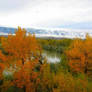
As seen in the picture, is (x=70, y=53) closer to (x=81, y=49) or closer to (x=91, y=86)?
(x=81, y=49)

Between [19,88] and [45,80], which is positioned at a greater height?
[45,80]

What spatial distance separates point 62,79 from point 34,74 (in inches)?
125

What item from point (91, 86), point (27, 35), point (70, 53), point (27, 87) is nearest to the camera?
point (91, 86)

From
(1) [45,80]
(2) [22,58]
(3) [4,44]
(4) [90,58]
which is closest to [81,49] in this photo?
(4) [90,58]

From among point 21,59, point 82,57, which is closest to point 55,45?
point 82,57

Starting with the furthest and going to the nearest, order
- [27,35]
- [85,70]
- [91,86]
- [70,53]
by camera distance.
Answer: [70,53], [85,70], [27,35], [91,86]

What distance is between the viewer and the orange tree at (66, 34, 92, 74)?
1669 centimetres

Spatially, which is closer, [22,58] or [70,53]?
[22,58]

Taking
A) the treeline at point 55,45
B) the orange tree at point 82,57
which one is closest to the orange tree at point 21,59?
the orange tree at point 82,57

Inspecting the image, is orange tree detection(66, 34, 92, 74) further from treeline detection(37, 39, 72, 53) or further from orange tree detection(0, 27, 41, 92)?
treeline detection(37, 39, 72, 53)

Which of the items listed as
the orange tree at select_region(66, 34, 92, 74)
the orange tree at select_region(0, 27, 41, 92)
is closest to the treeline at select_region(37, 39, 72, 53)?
the orange tree at select_region(66, 34, 92, 74)

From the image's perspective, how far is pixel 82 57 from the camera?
16641 mm

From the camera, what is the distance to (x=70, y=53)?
717 inches

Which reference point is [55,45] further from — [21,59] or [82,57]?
[21,59]
